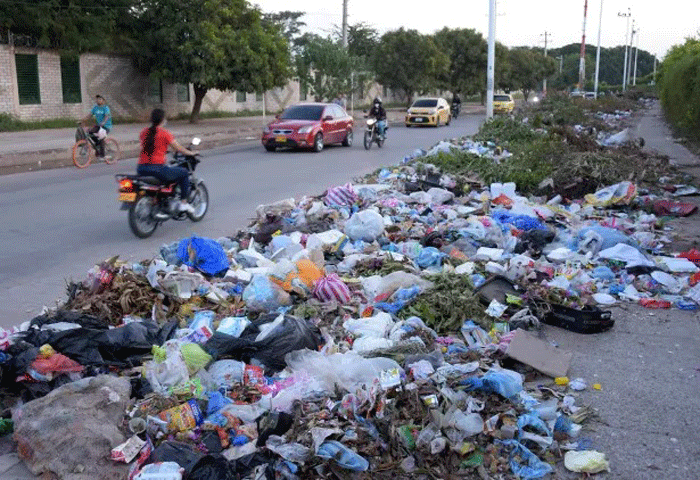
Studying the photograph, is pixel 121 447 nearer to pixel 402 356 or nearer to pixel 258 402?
pixel 258 402

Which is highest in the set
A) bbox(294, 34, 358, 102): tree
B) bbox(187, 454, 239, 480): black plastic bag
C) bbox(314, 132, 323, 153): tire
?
bbox(294, 34, 358, 102): tree

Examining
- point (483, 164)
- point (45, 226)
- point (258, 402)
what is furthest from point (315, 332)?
point (483, 164)

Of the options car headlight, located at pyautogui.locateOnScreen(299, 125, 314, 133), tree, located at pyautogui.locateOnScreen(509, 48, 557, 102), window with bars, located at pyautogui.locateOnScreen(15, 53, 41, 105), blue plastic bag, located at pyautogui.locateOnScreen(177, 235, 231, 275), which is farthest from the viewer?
tree, located at pyautogui.locateOnScreen(509, 48, 557, 102)

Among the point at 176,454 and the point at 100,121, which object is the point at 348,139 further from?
the point at 176,454

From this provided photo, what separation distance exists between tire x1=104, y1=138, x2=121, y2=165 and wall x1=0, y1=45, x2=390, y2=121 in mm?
10018

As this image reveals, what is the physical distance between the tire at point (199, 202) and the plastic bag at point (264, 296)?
4473 mm

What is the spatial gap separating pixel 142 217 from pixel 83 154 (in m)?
9.86

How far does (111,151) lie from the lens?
1964cm

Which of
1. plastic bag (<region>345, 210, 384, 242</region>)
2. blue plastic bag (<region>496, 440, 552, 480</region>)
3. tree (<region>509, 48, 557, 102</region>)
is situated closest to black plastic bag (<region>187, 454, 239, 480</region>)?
blue plastic bag (<region>496, 440, 552, 480</region>)

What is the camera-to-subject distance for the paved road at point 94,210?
7988 millimetres

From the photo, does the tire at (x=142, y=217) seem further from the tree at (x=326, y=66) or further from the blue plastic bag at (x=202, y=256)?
the tree at (x=326, y=66)

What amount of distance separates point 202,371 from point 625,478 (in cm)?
274

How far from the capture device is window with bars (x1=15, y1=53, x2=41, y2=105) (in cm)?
2781

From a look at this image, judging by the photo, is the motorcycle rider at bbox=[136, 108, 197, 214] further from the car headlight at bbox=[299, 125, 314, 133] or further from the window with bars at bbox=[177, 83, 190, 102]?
the window with bars at bbox=[177, 83, 190, 102]
